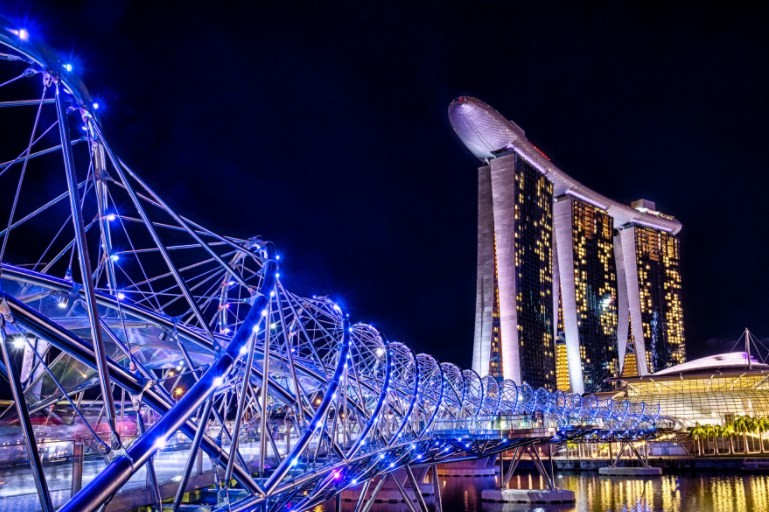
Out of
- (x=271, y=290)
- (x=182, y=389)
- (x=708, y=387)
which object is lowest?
(x=271, y=290)

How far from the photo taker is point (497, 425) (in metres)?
55.2

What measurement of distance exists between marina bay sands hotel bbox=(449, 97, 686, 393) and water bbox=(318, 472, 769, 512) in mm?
48774

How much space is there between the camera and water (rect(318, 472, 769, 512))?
185 feet

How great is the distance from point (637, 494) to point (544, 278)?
3607 inches

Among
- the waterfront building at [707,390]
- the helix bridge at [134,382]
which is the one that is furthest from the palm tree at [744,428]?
the helix bridge at [134,382]

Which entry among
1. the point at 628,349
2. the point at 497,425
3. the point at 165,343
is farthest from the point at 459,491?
the point at 628,349

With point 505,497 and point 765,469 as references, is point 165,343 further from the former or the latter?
point 765,469

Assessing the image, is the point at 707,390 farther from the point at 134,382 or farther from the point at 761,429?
the point at 134,382

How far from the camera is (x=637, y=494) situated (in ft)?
218

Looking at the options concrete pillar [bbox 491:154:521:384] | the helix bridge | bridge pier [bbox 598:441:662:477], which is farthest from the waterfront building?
the helix bridge

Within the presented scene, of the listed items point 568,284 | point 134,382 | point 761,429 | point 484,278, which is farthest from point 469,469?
point 568,284

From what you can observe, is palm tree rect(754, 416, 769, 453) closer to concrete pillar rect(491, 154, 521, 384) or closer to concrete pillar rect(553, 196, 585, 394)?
concrete pillar rect(491, 154, 521, 384)

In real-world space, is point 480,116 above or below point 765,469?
Result: above

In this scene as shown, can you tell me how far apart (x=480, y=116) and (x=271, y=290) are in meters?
127
